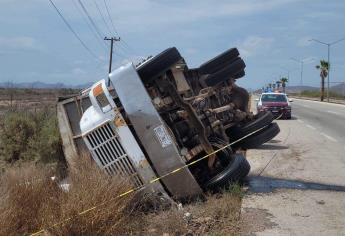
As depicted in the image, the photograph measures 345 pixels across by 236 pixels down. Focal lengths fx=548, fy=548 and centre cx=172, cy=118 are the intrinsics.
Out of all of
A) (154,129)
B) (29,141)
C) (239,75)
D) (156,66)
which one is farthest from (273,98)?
(154,129)

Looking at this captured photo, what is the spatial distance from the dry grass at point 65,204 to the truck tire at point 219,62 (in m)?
3.24

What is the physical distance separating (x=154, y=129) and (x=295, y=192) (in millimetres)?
2815

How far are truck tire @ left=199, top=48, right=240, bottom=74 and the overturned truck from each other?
49cm

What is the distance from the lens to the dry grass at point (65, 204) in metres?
6.02

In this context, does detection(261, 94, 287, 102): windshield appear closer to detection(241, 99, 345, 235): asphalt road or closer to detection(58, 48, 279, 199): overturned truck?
detection(241, 99, 345, 235): asphalt road

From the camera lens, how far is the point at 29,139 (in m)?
12.7

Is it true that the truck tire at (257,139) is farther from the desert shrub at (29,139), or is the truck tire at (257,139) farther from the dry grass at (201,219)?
the desert shrub at (29,139)

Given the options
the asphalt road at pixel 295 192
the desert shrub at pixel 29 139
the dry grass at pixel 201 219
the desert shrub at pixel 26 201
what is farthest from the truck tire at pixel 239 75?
the desert shrub at pixel 26 201

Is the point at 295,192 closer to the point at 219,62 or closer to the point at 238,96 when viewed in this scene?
the point at 238,96

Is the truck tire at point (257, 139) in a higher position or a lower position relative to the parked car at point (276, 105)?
higher

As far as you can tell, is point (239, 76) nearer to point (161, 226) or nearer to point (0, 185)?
point (161, 226)

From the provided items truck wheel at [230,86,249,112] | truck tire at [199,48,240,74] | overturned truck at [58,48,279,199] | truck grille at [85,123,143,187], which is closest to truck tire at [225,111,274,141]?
truck wheel at [230,86,249,112]

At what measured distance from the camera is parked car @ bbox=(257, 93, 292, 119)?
1227 inches

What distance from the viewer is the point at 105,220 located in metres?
6.29
